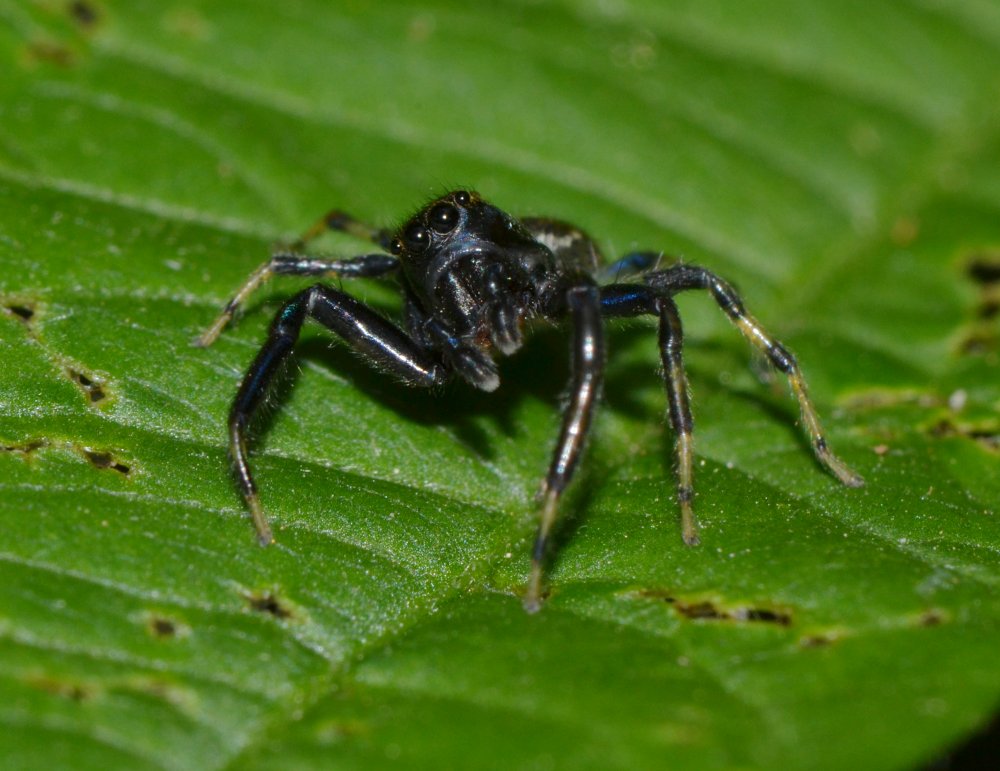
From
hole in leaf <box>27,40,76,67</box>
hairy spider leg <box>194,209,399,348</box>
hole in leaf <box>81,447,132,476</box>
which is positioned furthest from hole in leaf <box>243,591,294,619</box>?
hole in leaf <box>27,40,76,67</box>

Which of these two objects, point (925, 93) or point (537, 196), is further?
point (925, 93)

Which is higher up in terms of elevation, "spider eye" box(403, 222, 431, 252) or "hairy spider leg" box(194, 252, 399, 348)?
"spider eye" box(403, 222, 431, 252)

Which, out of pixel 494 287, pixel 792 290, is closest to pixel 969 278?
pixel 792 290

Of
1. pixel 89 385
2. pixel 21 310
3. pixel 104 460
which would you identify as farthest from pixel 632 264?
pixel 21 310

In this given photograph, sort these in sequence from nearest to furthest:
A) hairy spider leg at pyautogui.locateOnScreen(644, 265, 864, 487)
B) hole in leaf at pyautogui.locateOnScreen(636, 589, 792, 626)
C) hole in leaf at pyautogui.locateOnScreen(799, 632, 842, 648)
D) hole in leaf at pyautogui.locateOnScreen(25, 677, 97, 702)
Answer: hole in leaf at pyautogui.locateOnScreen(25, 677, 97, 702) → hole in leaf at pyautogui.locateOnScreen(799, 632, 842, 648) → hole in leaf at pyautogui.locateOnScreen(636, 589, 792, 626) → hairy spider leg at pyautogui.locateOnScreen(644, 265, 864, 487)

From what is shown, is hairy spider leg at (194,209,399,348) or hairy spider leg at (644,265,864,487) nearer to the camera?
hairy spider leg at (644,265,864,487)

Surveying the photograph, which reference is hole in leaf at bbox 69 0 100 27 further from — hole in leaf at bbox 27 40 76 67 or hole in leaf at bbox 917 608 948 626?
hole in leaf at bbox 917 608 948 626

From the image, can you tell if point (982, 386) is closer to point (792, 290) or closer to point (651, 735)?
point (792, 290)
